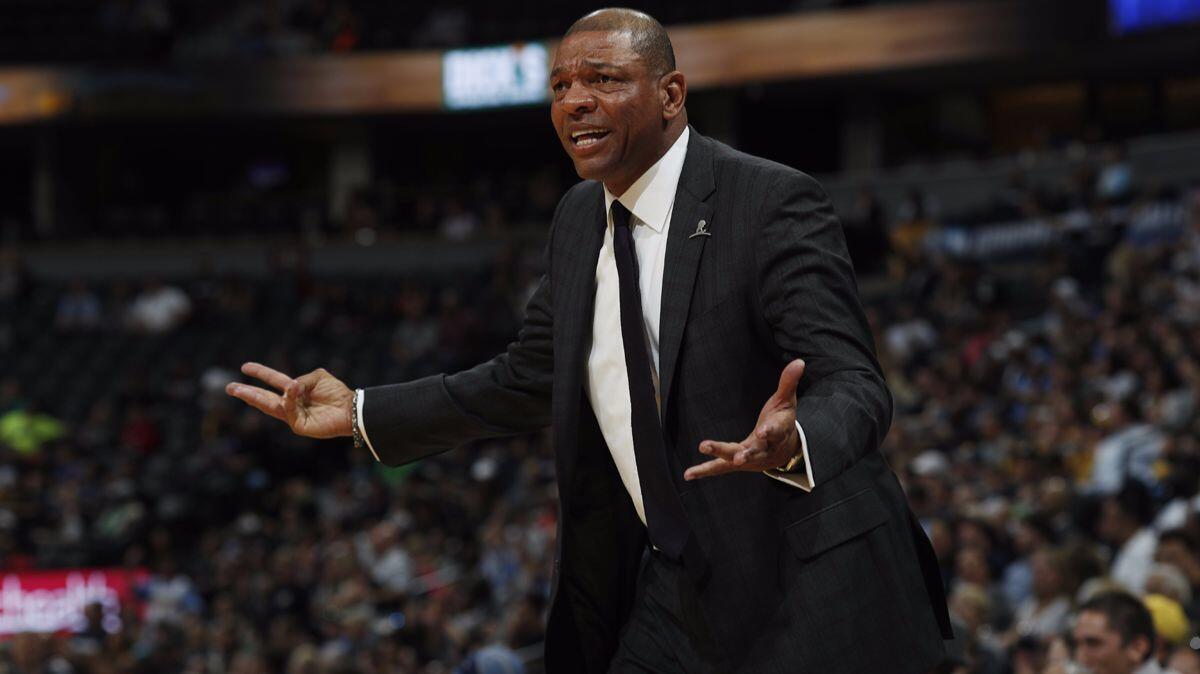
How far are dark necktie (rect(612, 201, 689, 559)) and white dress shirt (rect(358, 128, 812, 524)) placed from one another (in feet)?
0.09

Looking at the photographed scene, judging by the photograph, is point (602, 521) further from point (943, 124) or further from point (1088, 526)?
point (943, 124)

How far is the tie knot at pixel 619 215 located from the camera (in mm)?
2500

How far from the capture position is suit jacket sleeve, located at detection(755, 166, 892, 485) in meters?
2.11

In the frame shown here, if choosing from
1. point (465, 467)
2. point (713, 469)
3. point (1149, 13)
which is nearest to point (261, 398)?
point (713, 469)

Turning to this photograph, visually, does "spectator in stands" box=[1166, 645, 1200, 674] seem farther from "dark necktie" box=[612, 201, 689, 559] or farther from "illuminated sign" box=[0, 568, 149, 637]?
"illuminated sign" box=[0, 568, 149, 637]

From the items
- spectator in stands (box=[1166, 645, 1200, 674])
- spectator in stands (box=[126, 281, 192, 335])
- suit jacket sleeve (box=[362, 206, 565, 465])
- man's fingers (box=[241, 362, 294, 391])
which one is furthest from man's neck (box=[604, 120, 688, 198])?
spectator in stands (box=[126, 281, 192, 335])

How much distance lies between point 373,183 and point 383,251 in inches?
102

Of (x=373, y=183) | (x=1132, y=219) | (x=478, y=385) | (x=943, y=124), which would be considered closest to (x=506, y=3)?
(x=373, y=183)

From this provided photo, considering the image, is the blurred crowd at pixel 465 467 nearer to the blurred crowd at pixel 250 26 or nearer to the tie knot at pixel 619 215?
the tie knot at pixel 619 215

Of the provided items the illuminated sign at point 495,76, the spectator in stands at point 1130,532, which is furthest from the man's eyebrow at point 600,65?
the illuminated sign at point 495,76

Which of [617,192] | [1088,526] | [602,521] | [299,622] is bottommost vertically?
[299,622]

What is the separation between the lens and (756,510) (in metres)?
2.30

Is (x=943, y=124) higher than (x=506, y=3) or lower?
lower

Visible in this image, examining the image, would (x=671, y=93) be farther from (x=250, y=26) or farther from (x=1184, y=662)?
(x=250, y=26)
